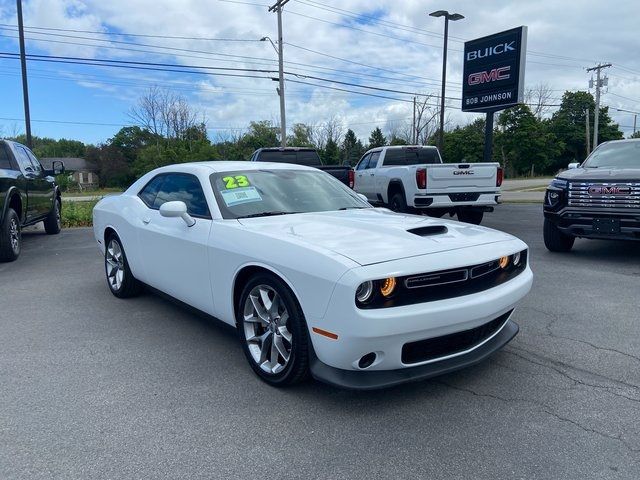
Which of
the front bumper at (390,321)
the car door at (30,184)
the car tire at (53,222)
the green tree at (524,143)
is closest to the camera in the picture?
the front bumper at (390,321)

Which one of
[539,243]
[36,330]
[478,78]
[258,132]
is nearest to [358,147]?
[258,132]

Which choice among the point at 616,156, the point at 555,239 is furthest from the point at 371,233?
the point at 616,156

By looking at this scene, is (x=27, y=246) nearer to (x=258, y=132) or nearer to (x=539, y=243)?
(x=539, y=243)

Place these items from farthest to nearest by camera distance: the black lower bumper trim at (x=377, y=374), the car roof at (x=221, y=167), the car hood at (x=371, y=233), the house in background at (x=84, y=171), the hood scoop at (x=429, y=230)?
the house in background at (x=84, y=171) < the car roof at (x=221, y=167) < the hood scoop at (x=429, y=230) < the car hood at (x=371, y=233) < the black lower bumper trim at (x=377, y=374)

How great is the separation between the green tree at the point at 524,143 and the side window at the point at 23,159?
52.7 meters

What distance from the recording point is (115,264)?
558cm

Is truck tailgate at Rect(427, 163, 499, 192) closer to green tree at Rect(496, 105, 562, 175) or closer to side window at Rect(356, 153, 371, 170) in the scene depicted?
side window at Rect(356, 153, 371, 170)

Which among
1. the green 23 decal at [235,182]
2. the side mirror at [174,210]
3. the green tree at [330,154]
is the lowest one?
the side mirror at [174,210]

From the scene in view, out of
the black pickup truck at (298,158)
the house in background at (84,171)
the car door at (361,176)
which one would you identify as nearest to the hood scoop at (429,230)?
the black pickup truck at (298,158)

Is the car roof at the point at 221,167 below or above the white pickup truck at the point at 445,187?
above

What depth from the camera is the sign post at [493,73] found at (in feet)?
55.7

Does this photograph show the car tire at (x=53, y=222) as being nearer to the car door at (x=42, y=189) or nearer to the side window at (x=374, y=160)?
the car door at (x=42, y=189)

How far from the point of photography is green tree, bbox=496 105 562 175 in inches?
2144

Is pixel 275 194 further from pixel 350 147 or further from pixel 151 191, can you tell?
pixel 350 147
